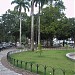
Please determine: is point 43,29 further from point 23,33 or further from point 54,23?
point 23,33

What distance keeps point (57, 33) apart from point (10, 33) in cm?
2031

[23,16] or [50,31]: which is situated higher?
[23,16]

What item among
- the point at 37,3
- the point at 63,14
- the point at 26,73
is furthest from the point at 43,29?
the point at 26,73

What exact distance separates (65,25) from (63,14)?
4415mm

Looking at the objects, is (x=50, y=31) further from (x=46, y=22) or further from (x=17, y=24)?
(x=17, y=24)

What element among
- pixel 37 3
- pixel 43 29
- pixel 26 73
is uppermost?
pixel 37 3

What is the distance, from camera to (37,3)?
5947cm

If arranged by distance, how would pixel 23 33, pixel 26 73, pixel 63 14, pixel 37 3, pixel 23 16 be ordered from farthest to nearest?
pixel 23 16, pixel 23 33, pixel 63 14, pixel 37 3, pixel 26 73

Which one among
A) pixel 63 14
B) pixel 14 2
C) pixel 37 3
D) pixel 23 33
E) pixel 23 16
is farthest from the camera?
pixel 23 16

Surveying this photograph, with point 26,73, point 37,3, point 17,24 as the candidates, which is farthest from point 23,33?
point 26,73

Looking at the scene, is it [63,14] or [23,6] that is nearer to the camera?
[23,6]

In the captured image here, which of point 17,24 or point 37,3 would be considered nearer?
point 37,3

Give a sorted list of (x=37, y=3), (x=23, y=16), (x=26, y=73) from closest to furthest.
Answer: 1. (x=26, y=73)
2. (x=37, y=3)
3. (x=23, y=16)

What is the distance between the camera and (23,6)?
71438 millimetres
